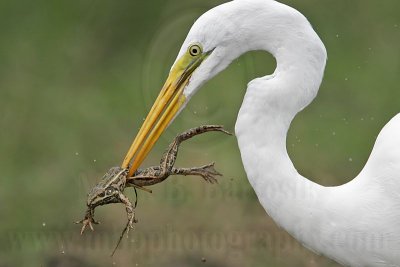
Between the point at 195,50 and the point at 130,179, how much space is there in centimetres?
48

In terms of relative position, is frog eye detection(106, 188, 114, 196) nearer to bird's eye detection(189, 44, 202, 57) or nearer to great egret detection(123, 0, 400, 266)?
great egret detection(123, 0, 400, 266)

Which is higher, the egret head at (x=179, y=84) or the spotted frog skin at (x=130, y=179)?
the egret head at (x=179, y=84)

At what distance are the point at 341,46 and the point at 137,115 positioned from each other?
196cm

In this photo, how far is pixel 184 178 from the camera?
6.28 meters

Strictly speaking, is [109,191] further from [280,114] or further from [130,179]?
[280,114]

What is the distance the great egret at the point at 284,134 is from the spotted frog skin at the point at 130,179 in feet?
0.16

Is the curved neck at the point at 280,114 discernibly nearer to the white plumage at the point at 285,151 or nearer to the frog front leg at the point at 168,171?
the white plumage at the point at 285,151

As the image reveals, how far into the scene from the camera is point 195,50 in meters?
2.89

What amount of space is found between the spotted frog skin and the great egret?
5 centimetres

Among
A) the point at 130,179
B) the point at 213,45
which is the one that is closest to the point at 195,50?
the point at 213,45

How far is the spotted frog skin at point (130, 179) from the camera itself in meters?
2.96

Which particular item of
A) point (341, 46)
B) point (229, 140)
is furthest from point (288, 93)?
point (341, 46)

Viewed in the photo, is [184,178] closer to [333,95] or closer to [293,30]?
[333,95]

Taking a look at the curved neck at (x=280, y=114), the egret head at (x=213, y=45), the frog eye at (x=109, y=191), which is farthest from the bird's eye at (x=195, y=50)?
the frog eye at (x=109, y=191)
